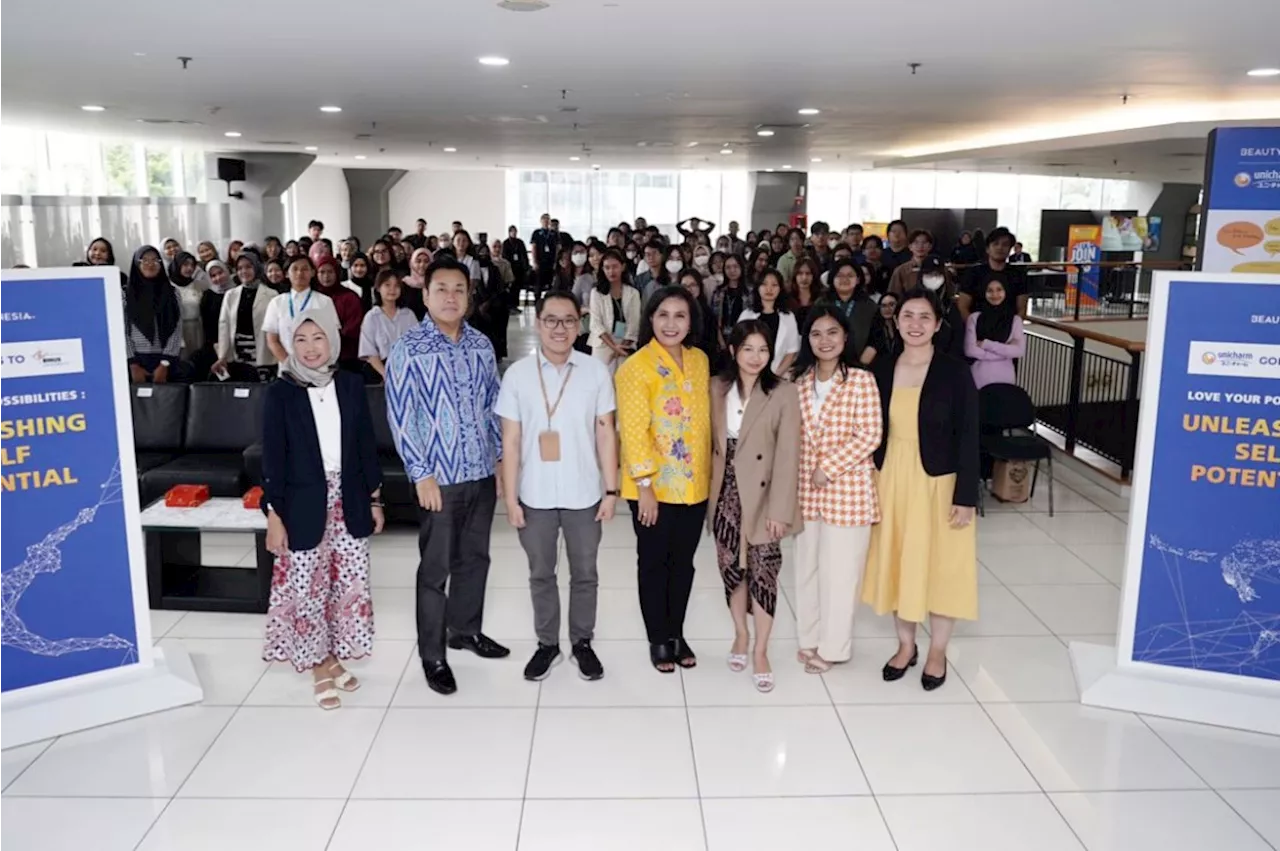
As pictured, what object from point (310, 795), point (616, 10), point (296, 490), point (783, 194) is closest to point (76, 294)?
point (296, 490)

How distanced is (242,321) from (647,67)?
12.5ft

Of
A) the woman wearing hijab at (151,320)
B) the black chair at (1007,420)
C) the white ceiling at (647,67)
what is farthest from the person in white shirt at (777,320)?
the woman wearing hijab at (151,320)

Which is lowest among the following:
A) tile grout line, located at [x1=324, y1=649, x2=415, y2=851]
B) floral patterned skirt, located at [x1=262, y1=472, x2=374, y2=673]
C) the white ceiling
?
tile grout line, located at [x1=324, y1=649, x2=415, y2=851]

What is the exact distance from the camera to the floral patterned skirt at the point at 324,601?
13.3 feet

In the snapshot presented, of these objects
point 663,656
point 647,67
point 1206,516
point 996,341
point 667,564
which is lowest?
point 663,656

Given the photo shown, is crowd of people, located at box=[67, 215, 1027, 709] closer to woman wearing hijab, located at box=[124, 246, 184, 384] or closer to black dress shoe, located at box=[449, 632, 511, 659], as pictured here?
black dress shoe, located at box=[449, 632, 511, 659]

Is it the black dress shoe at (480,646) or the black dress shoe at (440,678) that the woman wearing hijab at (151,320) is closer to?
the black dress shoe at (480,646)

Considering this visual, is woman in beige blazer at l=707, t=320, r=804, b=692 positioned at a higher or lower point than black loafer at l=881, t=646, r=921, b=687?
higher

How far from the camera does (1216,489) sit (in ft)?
13.2

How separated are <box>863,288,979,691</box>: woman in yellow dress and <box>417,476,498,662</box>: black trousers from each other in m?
1.68

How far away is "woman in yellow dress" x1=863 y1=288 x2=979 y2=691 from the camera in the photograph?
4.12 metres

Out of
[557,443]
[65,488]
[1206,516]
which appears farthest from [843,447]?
[65,488]

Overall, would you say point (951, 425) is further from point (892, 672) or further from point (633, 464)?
point (633, 464)

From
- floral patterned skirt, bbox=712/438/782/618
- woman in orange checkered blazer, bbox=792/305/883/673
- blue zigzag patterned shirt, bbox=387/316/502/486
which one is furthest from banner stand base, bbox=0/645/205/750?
woman in orange checkered blazer, bbox=792/305/883/673
